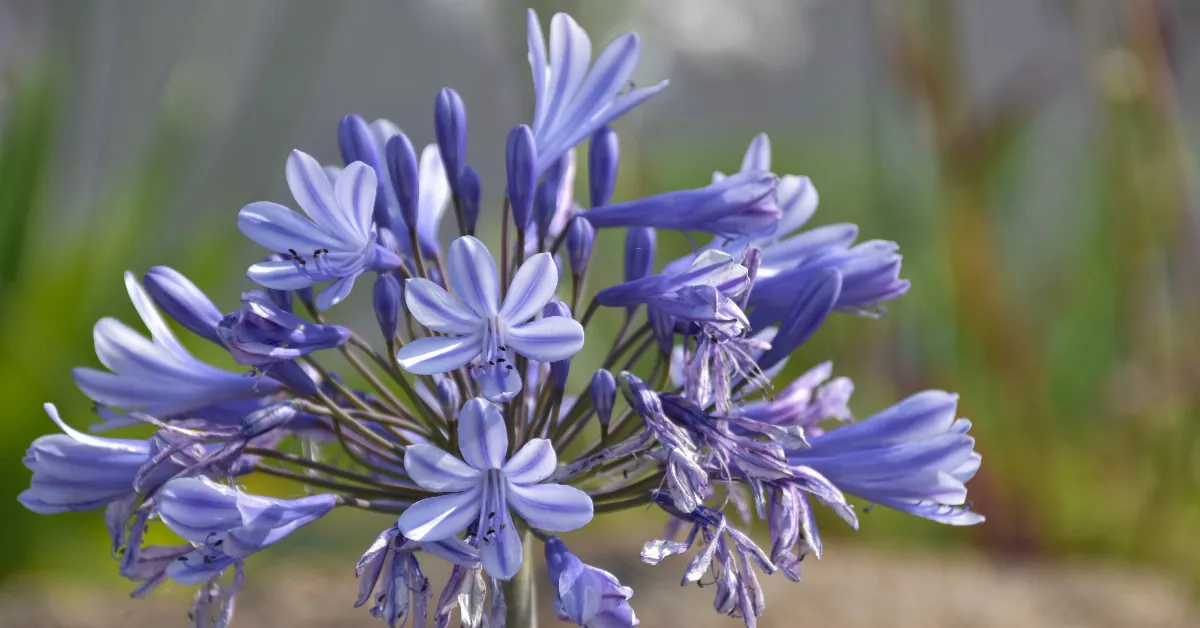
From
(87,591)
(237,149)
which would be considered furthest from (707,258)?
(237,149)

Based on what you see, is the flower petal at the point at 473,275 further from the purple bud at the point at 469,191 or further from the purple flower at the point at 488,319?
the purple bud at the point at 469,191

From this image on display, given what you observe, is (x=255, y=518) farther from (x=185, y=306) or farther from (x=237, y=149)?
(x=237, y=149)

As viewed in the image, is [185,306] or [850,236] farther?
[850,236]

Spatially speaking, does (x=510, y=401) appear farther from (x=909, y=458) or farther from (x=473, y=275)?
(x=909, y=458)

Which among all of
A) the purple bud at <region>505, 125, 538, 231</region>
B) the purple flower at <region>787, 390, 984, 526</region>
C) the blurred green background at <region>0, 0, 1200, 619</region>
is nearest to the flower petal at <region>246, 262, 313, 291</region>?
the purple bud at <region>505, 125, 538, 231</region>

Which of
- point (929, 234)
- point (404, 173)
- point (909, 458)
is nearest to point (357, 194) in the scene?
point (404, 173)

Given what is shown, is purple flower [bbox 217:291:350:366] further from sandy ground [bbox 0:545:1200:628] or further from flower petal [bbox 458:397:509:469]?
sandy ground [bbox 0:545:1200:628]
